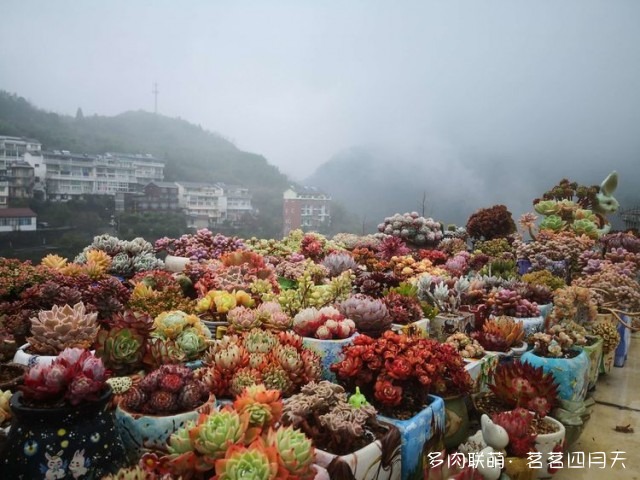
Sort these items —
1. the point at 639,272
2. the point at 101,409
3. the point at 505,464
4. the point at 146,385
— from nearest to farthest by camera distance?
the point at 101,409 → the point at 146,385 → the point at 505,464 → the point at 639,272

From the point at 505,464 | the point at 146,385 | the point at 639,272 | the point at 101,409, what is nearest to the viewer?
the point at 101,409

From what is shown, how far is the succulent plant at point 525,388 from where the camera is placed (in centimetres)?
295

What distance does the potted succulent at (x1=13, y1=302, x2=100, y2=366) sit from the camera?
100 inches

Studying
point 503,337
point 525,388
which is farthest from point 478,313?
point 525,388

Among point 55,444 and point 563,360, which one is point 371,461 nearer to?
point 55,444

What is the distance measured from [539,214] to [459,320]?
528 cm

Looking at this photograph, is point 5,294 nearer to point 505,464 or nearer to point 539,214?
→ point 505,464

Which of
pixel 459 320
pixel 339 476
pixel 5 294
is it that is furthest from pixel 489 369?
pixel 5 294

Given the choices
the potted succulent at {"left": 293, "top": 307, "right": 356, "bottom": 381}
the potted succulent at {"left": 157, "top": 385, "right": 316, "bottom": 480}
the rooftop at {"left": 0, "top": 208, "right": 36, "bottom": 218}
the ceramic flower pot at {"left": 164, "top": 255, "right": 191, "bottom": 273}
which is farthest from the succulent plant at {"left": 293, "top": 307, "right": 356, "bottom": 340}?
the rooftop at {"left": 0, "top": 208, "right": 36, "bottom": 218}

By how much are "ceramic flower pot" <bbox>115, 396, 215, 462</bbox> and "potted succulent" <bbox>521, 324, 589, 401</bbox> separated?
2.28 metres

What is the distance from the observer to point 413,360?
2525 mm

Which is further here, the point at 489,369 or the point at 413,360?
the point at 489,369

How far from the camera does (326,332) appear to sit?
3107 millimetres

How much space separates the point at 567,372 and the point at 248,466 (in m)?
2.61
